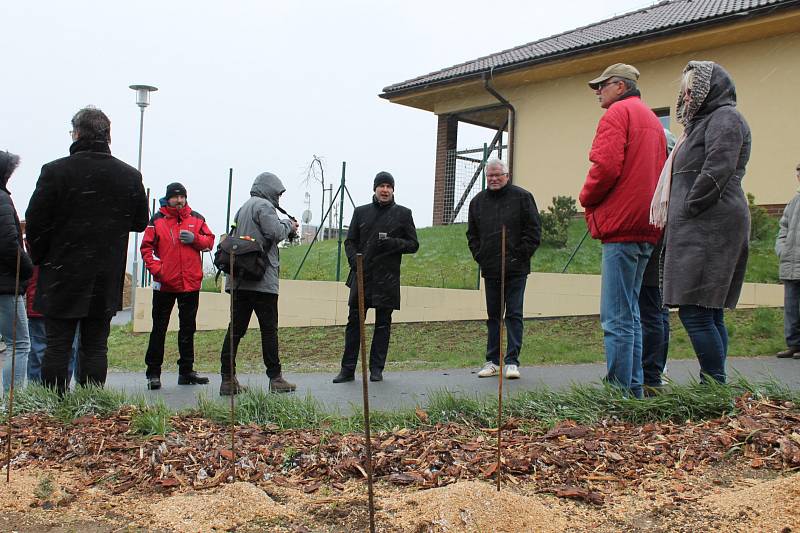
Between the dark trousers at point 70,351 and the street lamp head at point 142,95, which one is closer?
the dark trousers at point 70,351

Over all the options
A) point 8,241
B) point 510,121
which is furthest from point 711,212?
point 510,121

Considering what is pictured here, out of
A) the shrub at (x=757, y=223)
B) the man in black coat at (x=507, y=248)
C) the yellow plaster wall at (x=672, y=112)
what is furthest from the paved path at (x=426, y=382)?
the yellow plaster wall at (x=672, y=112)

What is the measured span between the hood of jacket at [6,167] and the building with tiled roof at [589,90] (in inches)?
454

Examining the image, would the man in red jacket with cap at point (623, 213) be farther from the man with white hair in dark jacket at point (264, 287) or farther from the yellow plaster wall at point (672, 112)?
the yellow plaster wall at point (672, 112)

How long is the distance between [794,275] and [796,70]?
25.1ft

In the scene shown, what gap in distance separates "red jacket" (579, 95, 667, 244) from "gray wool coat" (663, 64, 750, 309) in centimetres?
26

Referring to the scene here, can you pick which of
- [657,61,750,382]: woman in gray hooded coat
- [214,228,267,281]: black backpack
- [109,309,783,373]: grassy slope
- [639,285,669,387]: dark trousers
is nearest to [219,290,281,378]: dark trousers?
[214,228,267,281]: black backpack

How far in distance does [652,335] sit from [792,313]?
3.15m

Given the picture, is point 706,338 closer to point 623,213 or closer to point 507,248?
point 623,213

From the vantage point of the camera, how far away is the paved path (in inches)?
224

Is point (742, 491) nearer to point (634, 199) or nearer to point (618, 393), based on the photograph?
point (618, 393)

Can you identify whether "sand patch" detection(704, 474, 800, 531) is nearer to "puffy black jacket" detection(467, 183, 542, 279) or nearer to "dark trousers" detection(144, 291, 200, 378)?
"puffy black jacket" detection(467, 183, 542, 279)

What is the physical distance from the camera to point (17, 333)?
5.53m

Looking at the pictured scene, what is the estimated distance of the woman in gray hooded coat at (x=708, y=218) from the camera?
397 cm
